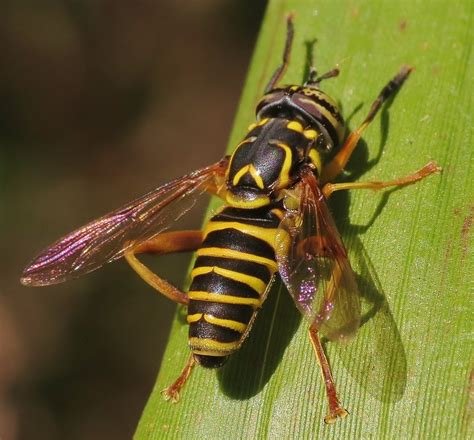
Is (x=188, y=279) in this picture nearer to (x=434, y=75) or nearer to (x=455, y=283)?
(x=455, y=283)

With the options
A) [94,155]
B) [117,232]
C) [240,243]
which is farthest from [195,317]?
[94,155]

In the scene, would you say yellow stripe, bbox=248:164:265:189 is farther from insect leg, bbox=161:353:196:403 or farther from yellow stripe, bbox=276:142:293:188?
insect leg, bbox=161:353:196:403

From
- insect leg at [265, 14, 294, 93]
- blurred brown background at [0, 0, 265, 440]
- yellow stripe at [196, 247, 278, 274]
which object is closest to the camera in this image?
yellow stripe at [196, 247, 278, 274]

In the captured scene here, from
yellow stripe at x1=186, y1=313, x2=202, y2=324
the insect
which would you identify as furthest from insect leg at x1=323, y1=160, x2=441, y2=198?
yellow stripe at x1=186, y1=313, x2=202, y2=324

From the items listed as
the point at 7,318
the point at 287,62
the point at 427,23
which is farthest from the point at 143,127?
the point at 427,23

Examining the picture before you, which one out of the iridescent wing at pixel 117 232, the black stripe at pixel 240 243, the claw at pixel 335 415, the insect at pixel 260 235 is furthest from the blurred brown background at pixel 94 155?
the claw at pixel 335 415
